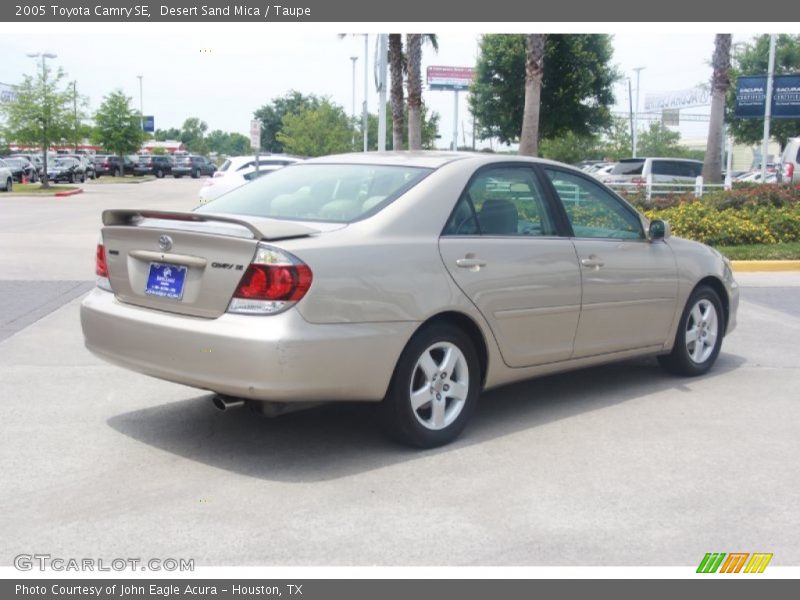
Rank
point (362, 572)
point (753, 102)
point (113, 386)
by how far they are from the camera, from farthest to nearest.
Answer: point (753, 102) < point (113, 386) < point (362, 572)

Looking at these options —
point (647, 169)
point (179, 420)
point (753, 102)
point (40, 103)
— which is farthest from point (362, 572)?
point (40, 103)

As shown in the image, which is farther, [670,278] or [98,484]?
[670,278]

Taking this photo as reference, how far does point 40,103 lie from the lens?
141 feet

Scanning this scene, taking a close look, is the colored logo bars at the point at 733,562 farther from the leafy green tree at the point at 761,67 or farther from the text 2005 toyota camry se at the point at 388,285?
the leafy green tree at the point at 761,67

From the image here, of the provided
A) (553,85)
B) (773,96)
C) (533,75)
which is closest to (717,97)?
(533,75)

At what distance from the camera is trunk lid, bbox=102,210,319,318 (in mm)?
4750

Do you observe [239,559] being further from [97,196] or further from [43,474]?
[97,196]

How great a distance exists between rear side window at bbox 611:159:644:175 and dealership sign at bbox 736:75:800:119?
3.95m

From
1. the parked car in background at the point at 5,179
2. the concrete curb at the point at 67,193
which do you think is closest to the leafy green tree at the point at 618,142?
the concrete curb at the point at 67,193

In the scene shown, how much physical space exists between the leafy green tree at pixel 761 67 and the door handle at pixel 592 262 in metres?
44.0

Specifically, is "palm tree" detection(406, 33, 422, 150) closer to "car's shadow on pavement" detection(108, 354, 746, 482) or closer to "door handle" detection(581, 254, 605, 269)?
"car's shadow on pavement" detection(108, 354, 746, 482)

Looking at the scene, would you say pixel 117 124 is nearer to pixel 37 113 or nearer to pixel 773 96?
pixel 37 113

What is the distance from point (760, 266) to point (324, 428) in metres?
10.5

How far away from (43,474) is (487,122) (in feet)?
128
